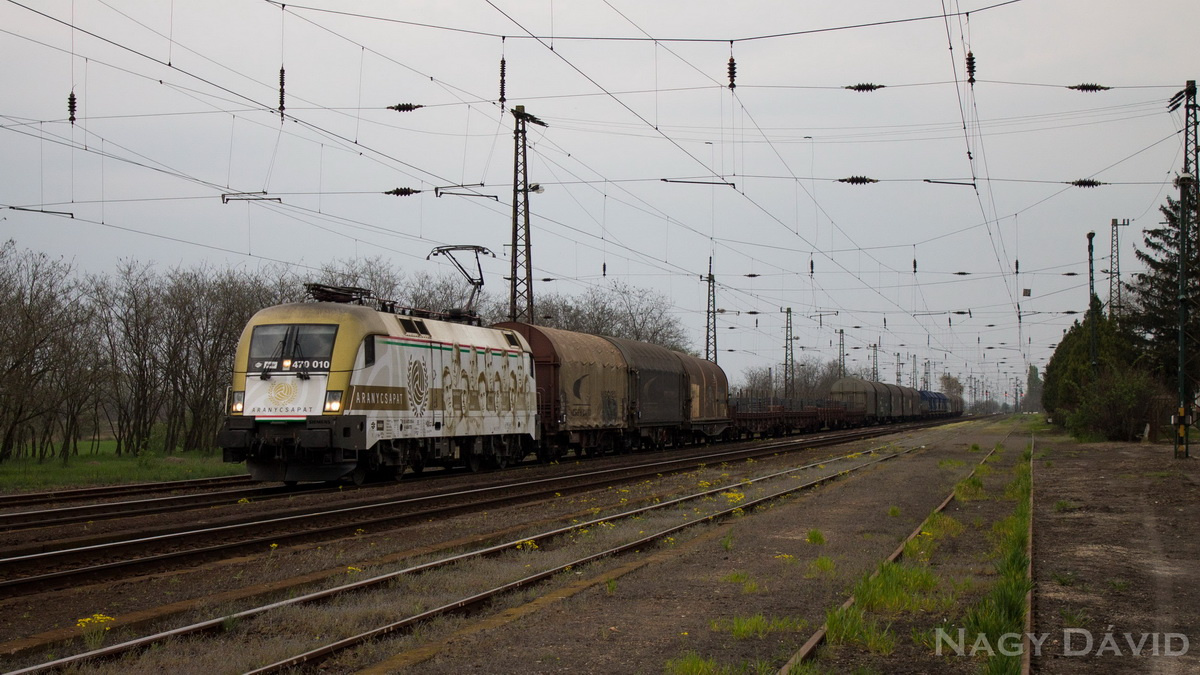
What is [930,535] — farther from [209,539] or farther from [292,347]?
[292,347]

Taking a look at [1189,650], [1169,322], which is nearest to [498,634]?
[1189,650]

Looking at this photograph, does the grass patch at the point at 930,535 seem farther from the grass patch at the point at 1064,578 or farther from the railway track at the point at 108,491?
the railway track at the point at 108,491

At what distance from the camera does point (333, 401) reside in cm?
1892

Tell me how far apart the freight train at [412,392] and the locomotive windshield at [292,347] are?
0.03 meters

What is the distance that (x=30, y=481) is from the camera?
22141 mm

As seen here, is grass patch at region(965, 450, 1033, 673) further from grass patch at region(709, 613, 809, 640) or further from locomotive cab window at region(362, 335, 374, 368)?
locomotive cab window at region(362, 335, 374, 368)

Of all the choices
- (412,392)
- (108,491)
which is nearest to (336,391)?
(412,392)

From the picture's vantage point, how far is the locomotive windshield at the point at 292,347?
19.1m

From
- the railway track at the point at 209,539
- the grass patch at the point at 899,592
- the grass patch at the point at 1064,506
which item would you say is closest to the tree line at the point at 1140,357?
the grass patch at the point at 1064,506

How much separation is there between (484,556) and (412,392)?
962 cm

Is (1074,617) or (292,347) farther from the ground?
(292,347)

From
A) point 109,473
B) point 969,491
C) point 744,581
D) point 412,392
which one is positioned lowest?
point 109,473

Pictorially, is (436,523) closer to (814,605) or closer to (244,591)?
(244,591)

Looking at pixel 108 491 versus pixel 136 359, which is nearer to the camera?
pixel 108 491
